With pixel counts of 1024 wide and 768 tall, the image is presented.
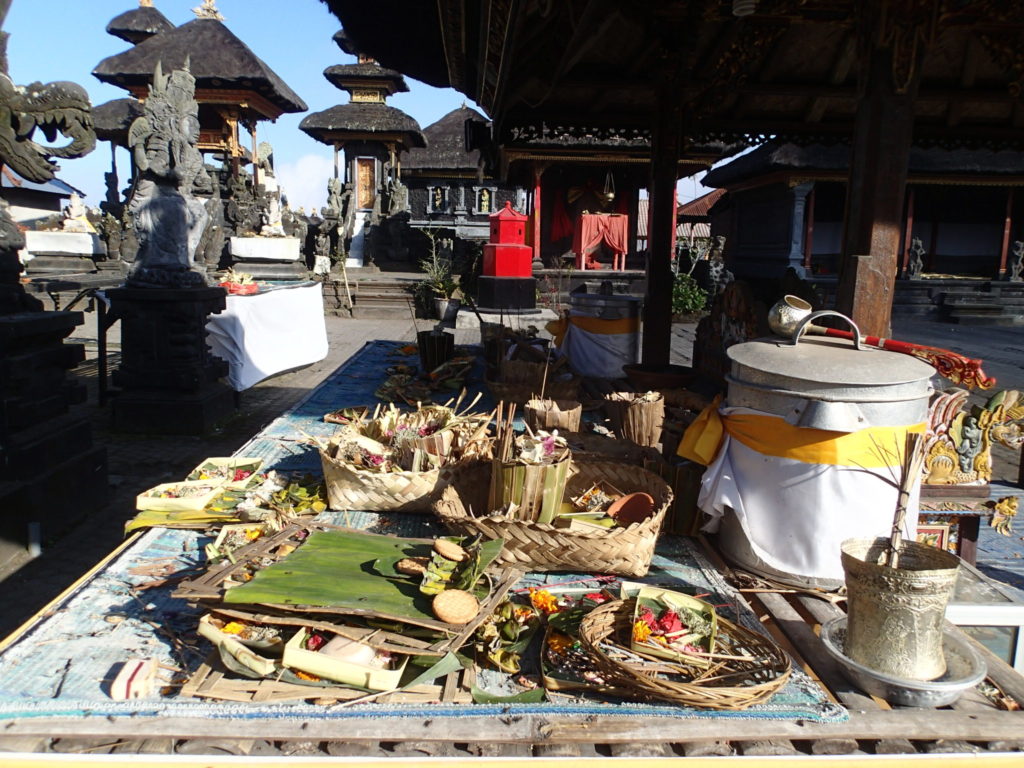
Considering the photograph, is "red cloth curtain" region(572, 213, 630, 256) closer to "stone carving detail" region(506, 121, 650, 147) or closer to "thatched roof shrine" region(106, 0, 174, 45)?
"stone carving detail" region(506, 121, 650, 147)

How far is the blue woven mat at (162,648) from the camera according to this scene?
189 centimetres

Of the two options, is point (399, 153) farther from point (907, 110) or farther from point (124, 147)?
point (907, 110)

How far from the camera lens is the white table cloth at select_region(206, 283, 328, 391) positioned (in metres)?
8.70

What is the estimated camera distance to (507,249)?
1433cm

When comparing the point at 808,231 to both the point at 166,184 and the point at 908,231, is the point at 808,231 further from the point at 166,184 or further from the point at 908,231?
the point at 166,184

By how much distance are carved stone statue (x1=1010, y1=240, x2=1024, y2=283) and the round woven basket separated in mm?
21391

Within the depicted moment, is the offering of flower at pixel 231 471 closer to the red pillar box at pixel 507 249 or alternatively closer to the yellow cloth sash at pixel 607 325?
the yellow cloth sash at pixel 607 325

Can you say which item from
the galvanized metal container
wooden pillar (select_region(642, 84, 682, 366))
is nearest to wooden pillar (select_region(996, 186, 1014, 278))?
wooden pillar (select_region(642, 84, 682, 366))

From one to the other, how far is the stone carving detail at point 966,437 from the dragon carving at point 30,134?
5541 mm

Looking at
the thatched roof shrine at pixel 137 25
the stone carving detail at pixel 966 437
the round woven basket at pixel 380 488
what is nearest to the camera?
the round woven basket at pixel 380 488

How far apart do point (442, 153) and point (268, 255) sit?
13579 millimetres

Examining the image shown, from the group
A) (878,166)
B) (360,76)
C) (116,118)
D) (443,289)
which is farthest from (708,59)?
(116,118)

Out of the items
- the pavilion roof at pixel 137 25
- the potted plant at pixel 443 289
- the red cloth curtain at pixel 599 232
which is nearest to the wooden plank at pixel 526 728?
the potted plant at pixel 443 289

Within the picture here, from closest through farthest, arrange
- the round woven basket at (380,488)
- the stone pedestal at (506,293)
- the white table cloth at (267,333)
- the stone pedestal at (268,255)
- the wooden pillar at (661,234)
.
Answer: the round woven basket at (380,488) < the wooden pillar at (661,234) < the white table cloth at (267,333) < the stone pedestal at (506,293) < the stone pedestal at (268,255)
